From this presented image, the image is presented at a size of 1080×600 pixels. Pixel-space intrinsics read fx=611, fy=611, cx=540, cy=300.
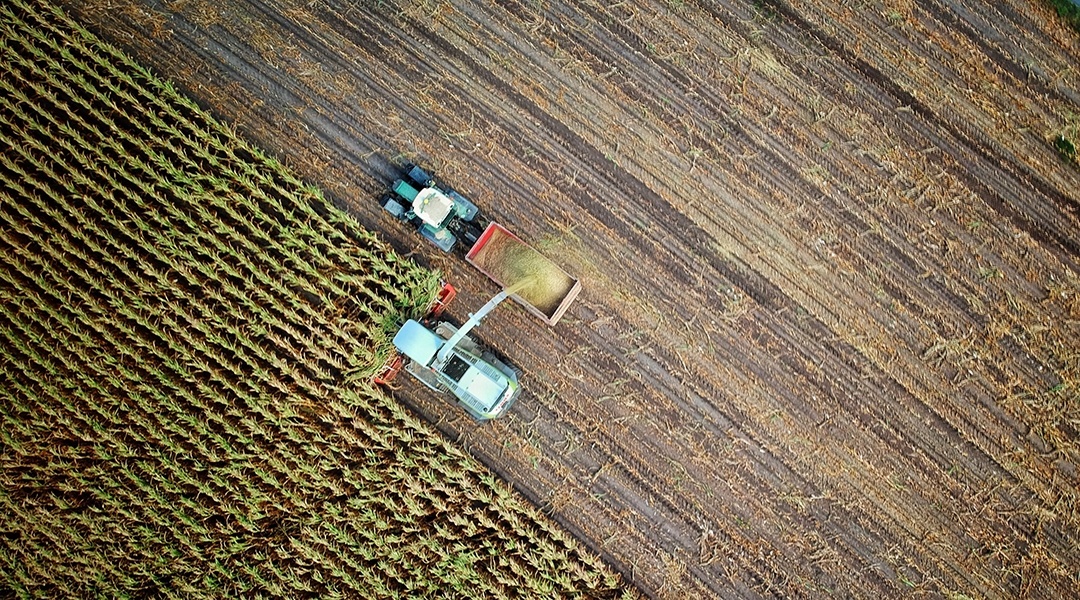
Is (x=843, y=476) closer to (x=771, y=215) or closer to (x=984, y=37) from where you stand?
(x=771, y=215)

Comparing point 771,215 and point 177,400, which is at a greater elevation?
point 771,215

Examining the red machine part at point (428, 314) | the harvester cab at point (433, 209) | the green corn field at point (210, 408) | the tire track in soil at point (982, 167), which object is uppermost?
the tire track in soil at point (982, 167)

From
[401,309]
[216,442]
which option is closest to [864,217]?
[401,309]

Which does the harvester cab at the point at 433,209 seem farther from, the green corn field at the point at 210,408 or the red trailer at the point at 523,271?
the green corn field at the point at 210,408

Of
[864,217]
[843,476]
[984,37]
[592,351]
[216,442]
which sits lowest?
[216,442]

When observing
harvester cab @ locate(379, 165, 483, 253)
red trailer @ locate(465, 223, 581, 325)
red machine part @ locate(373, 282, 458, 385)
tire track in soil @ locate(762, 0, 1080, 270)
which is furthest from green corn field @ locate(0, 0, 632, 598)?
tire track in soil @ locate(762, 0, 1080, 270)

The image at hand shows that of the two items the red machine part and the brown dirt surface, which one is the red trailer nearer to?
the brown dirt surface

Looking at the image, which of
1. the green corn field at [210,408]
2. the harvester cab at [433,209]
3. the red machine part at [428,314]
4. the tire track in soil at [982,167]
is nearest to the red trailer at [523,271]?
the harvester cab at [433,209]

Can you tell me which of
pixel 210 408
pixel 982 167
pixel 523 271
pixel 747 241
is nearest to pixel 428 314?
pixel 523 271

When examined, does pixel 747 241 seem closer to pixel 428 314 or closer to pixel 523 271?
pixel 523 271
